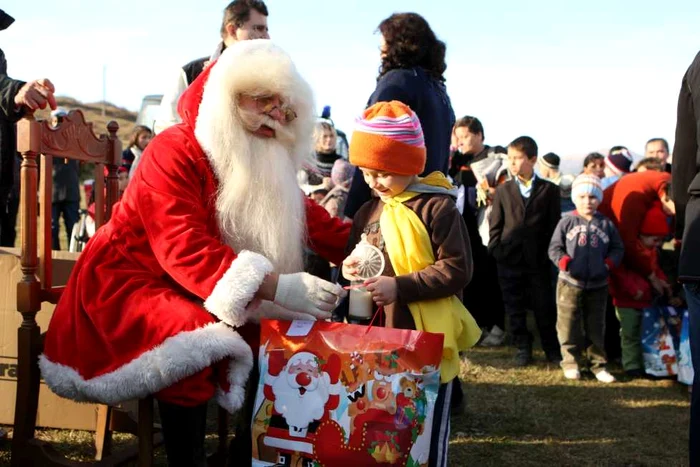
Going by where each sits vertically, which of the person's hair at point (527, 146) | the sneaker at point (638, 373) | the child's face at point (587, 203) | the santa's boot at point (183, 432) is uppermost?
the person's hair at point (527, 146)

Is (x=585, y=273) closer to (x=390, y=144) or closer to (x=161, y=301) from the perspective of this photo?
(x=390, y=144)

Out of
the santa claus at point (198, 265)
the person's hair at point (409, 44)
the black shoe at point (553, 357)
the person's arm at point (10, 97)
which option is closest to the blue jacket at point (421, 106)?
the person's hair at point (409, 44)

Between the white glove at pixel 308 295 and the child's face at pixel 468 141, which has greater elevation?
Result: the child's face at pixel 468 141

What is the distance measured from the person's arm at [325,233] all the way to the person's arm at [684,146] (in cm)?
123

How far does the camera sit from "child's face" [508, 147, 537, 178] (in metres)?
5.54

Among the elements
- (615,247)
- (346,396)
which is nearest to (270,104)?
(346,396)

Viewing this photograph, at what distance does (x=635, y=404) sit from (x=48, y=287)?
3.42 m

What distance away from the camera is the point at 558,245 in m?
5.12

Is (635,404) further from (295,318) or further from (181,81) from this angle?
(181,81)

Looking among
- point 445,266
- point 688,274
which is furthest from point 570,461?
point 445,266

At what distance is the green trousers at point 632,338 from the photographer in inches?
203

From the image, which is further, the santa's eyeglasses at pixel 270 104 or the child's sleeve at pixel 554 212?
the child's sleeve at pixel 554 212

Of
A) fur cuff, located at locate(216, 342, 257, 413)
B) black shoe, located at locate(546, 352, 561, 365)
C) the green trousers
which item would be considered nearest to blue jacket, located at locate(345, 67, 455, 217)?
fur cuff, located at locate(216, 342, 257, 413)

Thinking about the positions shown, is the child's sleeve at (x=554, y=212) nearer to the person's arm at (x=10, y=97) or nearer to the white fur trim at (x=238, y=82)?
the white fur trim at (x=238, y=82)
